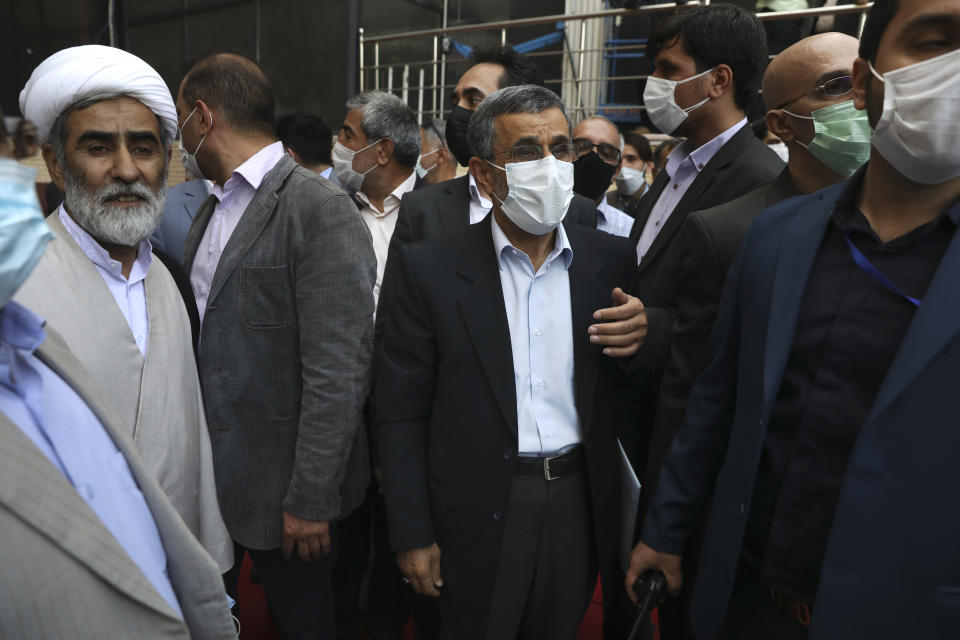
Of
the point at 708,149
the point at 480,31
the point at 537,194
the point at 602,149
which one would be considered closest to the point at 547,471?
the point at 537,194

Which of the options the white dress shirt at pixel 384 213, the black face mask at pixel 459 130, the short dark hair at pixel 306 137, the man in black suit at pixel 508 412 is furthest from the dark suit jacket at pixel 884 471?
the short dark hair at pixel 306 137

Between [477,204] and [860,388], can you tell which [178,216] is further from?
[860,388]

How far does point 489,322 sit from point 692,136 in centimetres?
146

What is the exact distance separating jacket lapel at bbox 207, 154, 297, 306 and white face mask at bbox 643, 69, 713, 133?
5.23 feet

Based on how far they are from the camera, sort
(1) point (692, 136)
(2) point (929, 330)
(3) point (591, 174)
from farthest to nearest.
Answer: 1. (3) point (591, 174)
2. (1) point (692, 136)
3. (2) point (929, 330)

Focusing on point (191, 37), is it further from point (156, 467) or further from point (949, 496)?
point (949, 496)

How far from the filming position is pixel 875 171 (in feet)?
4.50

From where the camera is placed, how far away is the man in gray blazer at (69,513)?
908mm

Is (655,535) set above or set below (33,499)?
below

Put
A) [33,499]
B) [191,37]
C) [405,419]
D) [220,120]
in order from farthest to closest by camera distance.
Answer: [191,37] < [220,120] < [405,419] < [33,499]

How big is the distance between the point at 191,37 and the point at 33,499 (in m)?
9.26

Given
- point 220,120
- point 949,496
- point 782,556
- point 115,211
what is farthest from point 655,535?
point 220,120

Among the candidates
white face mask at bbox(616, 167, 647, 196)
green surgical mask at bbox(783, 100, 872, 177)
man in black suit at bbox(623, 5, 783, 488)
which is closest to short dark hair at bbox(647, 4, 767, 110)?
man in black suit at bbox(623, 5, 783, 488)

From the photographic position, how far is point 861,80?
4.77 ft
